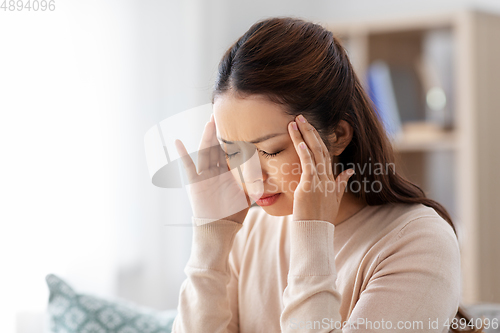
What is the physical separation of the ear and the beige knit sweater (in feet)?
0.46

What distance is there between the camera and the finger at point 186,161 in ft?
3.41

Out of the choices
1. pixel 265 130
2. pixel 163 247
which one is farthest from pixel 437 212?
pixel 163 247

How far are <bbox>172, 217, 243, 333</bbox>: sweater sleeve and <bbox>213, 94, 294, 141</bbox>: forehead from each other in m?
0.21

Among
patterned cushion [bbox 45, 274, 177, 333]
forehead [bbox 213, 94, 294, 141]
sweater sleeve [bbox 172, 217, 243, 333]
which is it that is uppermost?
forehead [bbox 213, 94, 294, 141]

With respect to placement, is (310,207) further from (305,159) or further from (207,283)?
(207,283)

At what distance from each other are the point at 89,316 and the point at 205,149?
1.53ft

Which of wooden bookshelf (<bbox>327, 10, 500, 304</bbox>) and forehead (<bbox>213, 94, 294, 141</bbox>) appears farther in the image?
wooden bookshelf (<bbox>327, 10, 500, 304</bbox>)

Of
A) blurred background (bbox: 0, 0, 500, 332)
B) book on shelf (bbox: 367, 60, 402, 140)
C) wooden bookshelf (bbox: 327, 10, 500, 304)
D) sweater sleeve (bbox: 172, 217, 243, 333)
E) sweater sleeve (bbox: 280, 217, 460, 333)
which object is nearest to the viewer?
sweater sleeve (bbox: 280, 217, 460, 333)

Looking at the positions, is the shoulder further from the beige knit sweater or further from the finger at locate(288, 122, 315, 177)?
the finger at locate(288, 122, 315, 177)

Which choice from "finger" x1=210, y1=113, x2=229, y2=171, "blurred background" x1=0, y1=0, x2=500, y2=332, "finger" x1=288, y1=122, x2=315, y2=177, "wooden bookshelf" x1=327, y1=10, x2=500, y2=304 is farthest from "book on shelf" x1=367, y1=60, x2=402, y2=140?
"finger" x1=288, y1=122, x2=315, y2=177

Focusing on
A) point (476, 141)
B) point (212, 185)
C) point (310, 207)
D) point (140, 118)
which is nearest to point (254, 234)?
point (212, 185)

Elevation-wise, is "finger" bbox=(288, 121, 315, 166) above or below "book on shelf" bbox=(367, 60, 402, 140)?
below

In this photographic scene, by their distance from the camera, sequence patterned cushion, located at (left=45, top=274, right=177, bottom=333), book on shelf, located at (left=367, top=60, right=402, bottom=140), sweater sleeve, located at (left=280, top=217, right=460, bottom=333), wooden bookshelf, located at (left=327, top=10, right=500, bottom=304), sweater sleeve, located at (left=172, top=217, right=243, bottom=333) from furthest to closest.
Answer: book on shelf, located at (left=367, top=60, right=402, bottom=140) < wooden bookshelf, located at (left=327, top=10, right=500, bottom=304) < patterned cushion, located at (left=45, top=274, right=177, bottom=333) < sweater sleeve, located at (left=172, top=217, right=243, bottom=333) < sweater sleeve, located at (left=280, top=217, right=460, bottom=333)

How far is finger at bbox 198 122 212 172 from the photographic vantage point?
3.38ft
